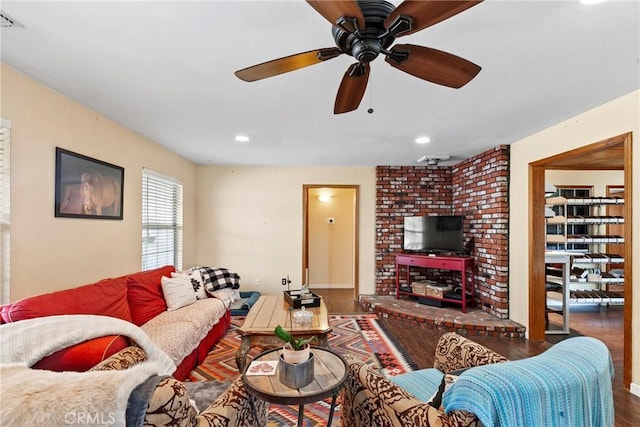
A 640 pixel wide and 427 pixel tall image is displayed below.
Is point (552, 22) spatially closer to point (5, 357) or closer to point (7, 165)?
point (5, 357)

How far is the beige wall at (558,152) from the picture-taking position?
2.43m

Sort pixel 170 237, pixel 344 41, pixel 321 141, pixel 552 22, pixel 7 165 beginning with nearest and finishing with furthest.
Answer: pixel 344 41
pixel 552 22
pixel 7 165
pixel 321 141
pixel 170 237

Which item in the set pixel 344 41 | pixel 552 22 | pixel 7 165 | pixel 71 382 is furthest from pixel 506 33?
pixel 7 165

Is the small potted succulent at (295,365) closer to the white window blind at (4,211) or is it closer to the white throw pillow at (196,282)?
→ the white window blind at (4,211)

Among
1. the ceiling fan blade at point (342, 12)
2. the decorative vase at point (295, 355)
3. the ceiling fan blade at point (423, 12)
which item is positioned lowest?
the decorative vase at point (295, 355)

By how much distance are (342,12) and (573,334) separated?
14.8ft

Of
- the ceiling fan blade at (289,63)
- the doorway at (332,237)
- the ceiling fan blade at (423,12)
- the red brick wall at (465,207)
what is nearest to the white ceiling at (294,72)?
the ceiling fan blade at (289,63)

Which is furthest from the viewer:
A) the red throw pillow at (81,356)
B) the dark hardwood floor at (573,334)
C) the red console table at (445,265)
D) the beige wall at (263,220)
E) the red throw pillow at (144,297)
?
the beige wall at (263,220)

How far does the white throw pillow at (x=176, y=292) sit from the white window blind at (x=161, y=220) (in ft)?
2.54

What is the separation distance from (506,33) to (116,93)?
2744mm

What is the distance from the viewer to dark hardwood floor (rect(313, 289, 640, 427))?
2.33m

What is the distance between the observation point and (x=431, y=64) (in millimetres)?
1430

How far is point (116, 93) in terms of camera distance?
2.47 m

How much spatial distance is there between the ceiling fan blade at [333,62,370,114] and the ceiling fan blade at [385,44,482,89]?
13cm
